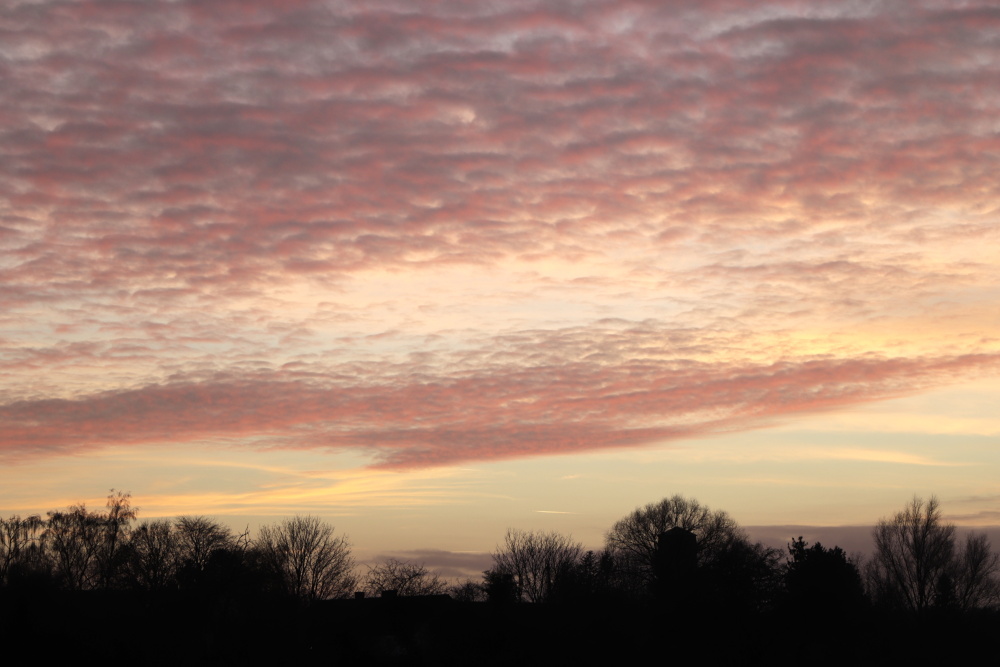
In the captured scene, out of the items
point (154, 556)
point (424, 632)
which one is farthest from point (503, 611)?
point (154, 556)

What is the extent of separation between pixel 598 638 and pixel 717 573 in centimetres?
1047

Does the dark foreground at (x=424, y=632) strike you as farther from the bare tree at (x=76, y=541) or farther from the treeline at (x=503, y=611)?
the bare tree at (x=76, y=541)

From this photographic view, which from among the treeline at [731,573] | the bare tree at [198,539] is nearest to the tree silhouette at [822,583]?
the treeline at [731,573]

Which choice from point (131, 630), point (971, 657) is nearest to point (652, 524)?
point (971, 657)

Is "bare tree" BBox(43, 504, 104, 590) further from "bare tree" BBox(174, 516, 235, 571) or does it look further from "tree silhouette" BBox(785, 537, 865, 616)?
"tree silhouette" BBox(785, 537, 865, 616)

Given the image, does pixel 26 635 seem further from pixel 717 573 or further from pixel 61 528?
pixel 61 528

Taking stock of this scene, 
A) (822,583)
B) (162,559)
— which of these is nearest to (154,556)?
(162,559)

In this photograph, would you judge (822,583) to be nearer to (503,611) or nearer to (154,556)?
(503,611)

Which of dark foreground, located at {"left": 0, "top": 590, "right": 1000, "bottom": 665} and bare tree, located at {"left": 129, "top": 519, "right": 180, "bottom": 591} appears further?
bare tree, located at {"left": 129, "top": 519, "right": 180, "bottom": 591}

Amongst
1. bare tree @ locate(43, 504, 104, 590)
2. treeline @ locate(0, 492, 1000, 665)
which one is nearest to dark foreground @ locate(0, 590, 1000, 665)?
treeline @ locate(0, 492, 1000, 665)

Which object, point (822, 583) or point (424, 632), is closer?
point (424, 632)

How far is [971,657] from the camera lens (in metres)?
76.7

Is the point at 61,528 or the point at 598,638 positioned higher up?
the point at 61,528

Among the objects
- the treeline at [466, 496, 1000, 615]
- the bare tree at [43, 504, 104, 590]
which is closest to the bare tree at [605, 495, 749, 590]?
the treeline at [466, 496, 1000, 615]
